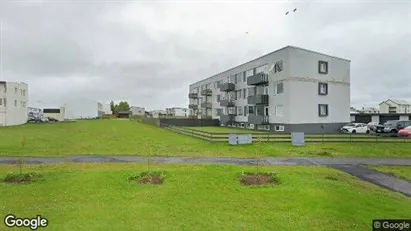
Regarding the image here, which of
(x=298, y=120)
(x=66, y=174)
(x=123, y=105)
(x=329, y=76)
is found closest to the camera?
(x=66, y=174)

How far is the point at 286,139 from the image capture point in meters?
27.0

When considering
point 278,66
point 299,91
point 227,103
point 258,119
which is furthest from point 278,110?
point 227,103

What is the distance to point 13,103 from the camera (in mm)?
61719

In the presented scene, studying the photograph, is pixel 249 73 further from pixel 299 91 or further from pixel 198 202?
pixel 198 202

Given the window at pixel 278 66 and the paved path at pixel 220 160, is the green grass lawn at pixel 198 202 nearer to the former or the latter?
the paved path at pixel 220 160

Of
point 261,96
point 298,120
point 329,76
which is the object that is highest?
point 329,76

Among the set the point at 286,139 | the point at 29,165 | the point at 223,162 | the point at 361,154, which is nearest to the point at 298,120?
the point at 286,139

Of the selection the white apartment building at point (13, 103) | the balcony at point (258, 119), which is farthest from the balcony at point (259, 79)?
the white apartment building at point (13, 103)

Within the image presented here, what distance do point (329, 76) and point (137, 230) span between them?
41.3m

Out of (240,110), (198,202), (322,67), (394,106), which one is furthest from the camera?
(394,106)

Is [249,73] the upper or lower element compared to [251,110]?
upper

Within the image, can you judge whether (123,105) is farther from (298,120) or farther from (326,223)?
(326,223)

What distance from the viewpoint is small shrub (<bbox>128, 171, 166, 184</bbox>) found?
449 inches

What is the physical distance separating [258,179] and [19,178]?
9310 millimetres
